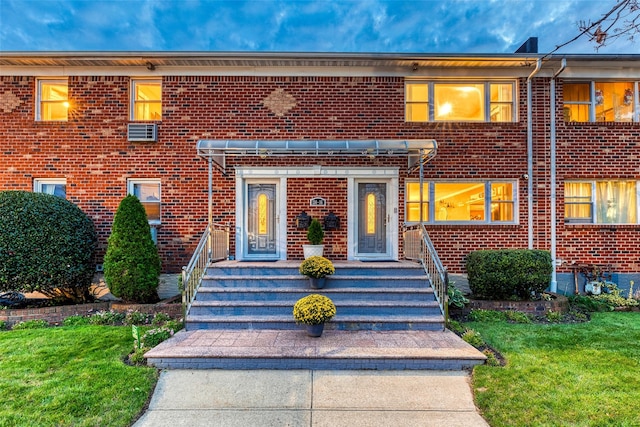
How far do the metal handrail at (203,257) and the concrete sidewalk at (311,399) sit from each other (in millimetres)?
1570

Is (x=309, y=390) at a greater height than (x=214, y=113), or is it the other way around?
(x=214, y=113)

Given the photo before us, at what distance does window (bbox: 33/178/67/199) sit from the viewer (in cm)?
783

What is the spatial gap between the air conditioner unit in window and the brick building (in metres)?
0.03

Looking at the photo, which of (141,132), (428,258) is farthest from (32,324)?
(428,258)

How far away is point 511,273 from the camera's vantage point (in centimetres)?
645

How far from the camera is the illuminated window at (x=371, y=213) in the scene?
319 inches

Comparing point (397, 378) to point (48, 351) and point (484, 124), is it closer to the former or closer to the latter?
point (48, 351)

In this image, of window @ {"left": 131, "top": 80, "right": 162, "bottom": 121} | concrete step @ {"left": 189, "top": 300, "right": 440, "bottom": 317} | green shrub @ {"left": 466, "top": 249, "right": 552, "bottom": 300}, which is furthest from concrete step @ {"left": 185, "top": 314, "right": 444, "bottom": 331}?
window @ {"left": 131, "top": 80, "right": 162, "bottom": 121}

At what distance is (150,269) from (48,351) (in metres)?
2.03

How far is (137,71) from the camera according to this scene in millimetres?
7781

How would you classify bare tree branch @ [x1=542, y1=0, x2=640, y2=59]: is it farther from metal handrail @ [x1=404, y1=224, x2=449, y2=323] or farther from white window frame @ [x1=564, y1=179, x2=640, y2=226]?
white window frame @ [x1=564, y1=179, x2=640, y2=226]

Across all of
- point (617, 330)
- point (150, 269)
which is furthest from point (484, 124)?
point (150, 269)

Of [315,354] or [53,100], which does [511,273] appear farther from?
[53,100]

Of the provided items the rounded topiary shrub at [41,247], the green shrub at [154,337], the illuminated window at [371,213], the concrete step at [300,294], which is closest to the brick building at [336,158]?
the illuminated window at [371,213]
